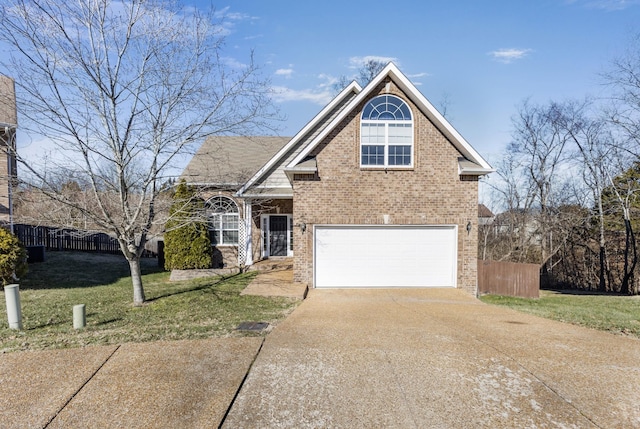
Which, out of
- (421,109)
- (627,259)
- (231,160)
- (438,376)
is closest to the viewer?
→ (438,376)

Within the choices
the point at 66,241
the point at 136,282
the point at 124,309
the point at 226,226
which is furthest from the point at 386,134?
the point at 66,241

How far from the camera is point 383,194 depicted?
1214 centimetres

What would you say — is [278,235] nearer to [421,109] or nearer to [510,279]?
[421,109]

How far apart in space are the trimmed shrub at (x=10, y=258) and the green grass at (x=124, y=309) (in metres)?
0.60

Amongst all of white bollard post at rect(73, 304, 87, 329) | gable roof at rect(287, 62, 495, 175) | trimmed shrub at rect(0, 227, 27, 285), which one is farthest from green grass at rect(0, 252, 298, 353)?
gable roof at rect(287, 62, 495, 175)

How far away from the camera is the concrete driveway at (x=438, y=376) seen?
4.24 meters

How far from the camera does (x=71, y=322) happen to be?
8.04 m

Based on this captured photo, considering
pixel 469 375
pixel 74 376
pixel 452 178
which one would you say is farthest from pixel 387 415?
pixel 452 178

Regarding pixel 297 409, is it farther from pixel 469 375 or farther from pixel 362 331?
A: pixel 362 331

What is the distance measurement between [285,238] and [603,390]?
528 inches

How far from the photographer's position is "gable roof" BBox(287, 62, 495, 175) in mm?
11656

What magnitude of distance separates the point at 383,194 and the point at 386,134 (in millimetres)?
1918

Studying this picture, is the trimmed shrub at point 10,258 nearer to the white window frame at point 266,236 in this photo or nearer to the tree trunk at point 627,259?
the white window frame at point 266,236

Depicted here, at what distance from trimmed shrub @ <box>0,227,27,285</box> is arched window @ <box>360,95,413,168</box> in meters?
10.9
